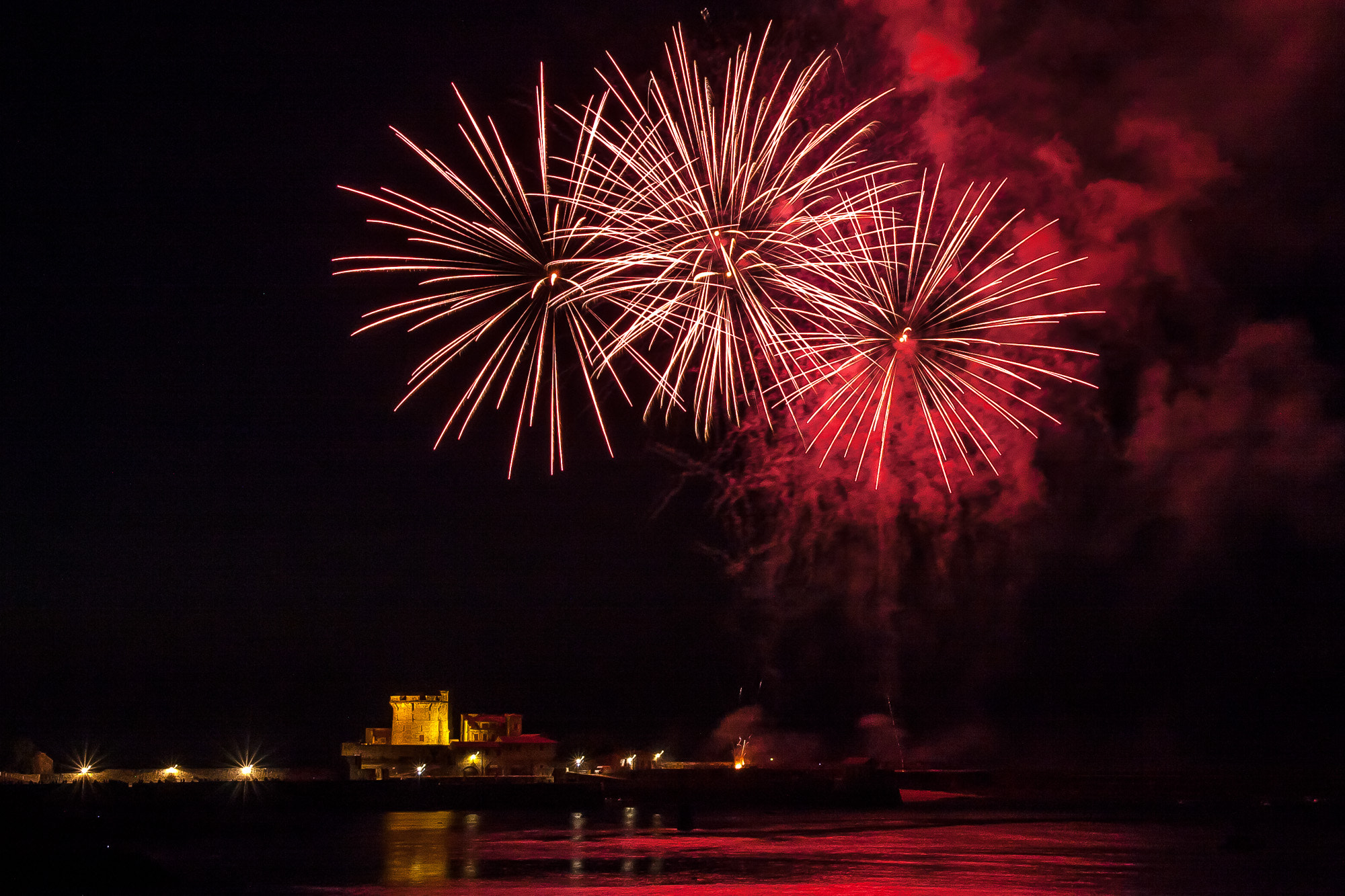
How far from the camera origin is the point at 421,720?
51.7 m

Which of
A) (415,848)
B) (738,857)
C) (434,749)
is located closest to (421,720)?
(434,749)

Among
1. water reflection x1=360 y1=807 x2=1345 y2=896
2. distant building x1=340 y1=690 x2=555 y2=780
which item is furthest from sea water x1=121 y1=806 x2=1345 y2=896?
distant building x1=340 y1=690 x2=555 y2=780

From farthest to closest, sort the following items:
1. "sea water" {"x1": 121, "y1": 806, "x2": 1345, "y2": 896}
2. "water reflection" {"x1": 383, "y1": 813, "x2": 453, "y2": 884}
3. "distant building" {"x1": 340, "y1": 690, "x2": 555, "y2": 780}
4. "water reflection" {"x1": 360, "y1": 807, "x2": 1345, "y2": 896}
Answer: "distant building" {"x1": 340, "y1": 690, "x2": 555, "y2": 780}, "water reflection" {"x1": 383, "y1": 813, "x2": 453, "y2": 884}, "water reflection" {"x1": 360, "y1": 807, "x2": 1345, "y2": 896}, "sea water" {"x1": 121, "y1": 806, "x2": 1345, "y2": 896}

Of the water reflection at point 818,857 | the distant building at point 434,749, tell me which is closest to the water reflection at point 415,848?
the water reflection at point 818,857

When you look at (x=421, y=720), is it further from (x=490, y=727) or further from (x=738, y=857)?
(x=738, y=857)

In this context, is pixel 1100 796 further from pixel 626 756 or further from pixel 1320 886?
pixel 1320 886

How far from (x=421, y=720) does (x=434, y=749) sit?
5.30 feet

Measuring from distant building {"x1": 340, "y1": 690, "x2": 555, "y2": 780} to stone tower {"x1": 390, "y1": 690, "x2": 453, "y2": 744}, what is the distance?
0.03 meters

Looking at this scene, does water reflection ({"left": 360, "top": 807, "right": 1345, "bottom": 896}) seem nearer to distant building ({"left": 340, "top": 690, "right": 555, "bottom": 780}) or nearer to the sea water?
the sea water

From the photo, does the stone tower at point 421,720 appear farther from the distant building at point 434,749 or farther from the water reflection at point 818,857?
the water reflection at point 818,857

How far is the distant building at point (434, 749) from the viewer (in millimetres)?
50156

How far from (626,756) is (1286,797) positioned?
1510 inches

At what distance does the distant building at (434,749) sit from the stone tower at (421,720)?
30 millimetres

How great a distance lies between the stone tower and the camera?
169ft
